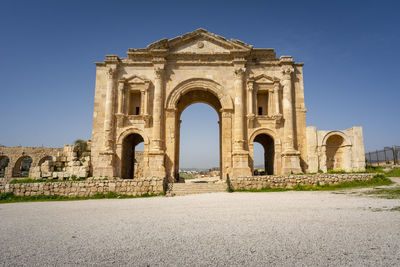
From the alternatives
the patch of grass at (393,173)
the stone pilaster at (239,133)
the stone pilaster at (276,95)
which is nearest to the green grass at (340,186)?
the patch of grass at (393,173)

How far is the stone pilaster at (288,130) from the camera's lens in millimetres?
17469

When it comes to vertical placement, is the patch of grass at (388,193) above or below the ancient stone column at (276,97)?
below

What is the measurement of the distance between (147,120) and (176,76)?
13.1 feet

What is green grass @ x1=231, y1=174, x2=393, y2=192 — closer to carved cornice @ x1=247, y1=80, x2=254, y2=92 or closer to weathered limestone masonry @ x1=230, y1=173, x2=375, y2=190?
weathered limestone masonry @ x1=230, y1=173, x2=375, y2=190

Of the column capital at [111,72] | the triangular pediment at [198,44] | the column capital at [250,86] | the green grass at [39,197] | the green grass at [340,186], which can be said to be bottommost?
the green grass at [39,197]

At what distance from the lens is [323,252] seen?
3723 mm

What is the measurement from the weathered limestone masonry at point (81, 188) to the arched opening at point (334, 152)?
549 inches

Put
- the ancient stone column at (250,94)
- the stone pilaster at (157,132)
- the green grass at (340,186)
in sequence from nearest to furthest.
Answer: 1. the green grass at (340,186)
2. the stone pilaster at (157,132)
3. the ancient stone column at (250,94)

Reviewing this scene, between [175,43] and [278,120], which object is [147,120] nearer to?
[175,43]

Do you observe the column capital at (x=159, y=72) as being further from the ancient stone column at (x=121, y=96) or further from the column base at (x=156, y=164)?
the column base at (x=156, y=164)

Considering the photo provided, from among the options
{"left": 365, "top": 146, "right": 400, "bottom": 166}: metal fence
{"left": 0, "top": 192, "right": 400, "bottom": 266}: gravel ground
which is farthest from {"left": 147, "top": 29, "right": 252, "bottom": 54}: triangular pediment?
{"left": 365, "top": 146, "right": 400, "bottom": 166}: metal fence

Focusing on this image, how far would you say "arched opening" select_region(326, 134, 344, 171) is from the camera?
1927 cm

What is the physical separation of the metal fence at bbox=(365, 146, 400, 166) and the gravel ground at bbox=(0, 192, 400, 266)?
17.7 m

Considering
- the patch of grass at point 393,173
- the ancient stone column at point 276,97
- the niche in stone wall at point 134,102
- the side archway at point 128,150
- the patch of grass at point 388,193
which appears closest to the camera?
the patch of grass at point 388,193
